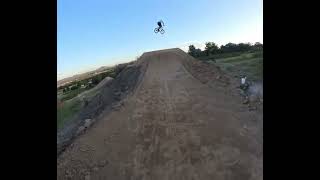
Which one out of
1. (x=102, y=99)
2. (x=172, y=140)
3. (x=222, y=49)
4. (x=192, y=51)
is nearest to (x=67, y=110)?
(x=102, y=99)

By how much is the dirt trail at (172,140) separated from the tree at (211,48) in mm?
704

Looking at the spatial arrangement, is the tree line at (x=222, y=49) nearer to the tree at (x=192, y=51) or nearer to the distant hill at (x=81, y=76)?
the tree at (x=192, y=51)

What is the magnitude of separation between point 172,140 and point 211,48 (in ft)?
7.28

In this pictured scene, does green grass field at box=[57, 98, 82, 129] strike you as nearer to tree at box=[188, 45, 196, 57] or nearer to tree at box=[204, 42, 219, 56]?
tree at box=[188, 45, 196, 57]

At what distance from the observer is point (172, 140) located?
5.43 metres

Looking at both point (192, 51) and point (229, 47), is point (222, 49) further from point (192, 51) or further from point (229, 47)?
point (192, 51)

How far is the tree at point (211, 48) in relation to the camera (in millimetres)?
6602

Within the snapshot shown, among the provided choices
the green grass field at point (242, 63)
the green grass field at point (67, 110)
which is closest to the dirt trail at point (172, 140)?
the green grass field at point (242, 63)
